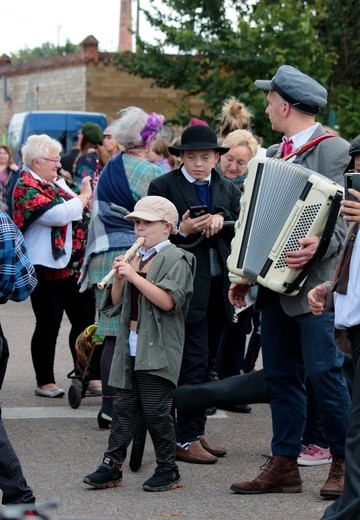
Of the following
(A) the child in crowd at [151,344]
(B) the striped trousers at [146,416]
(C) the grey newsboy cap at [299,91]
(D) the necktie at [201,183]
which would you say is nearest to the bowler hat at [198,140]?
(D) the necktie at [201,183]

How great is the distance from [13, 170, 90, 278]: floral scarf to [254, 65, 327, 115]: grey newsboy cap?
285 cm

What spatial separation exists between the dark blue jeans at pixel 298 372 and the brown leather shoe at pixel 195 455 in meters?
0.77

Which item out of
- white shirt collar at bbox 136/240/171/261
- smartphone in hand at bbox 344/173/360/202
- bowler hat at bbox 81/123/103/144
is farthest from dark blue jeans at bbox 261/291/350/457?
bowler hat at bbox 81/123/103/144

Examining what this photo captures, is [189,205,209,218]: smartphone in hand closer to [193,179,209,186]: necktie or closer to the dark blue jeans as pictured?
[193,179,209,186]: necktie

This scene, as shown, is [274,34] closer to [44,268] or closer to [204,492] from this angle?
[44,268]

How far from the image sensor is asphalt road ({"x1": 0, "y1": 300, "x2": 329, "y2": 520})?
6047mm

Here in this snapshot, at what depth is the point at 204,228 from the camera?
701cm

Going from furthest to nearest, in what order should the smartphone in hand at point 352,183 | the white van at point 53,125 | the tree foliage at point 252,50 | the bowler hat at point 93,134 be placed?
1. the white van at point 53,125
2. the tree foliage at point 252,50
3. the bowler hat at point 93,134
4. the smartphone in hand at point 352,183

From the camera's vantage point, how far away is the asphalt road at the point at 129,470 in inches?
238

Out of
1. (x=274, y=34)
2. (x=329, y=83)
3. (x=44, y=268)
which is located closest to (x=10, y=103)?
(x=329, y=83)

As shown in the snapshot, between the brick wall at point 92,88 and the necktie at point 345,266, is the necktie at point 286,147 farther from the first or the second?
the brick wall at point 92,88

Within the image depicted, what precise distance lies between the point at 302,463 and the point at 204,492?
2.59 ft

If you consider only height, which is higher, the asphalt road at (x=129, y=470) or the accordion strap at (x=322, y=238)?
the accordion strap at (x=322, y=238)

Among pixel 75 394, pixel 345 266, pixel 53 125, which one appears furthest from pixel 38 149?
pixel 53 125
